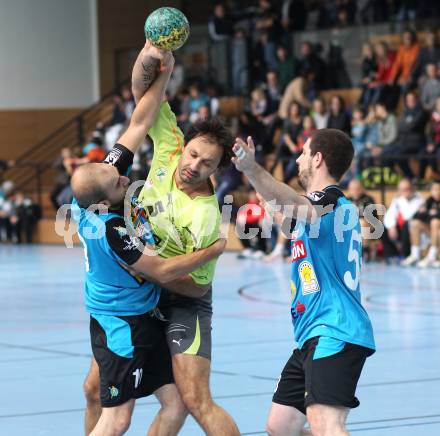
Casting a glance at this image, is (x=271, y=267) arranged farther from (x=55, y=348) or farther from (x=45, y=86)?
(x=45, y=86)

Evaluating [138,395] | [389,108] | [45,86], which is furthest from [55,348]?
[45,86]

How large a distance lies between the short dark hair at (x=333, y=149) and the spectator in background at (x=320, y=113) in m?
15.0

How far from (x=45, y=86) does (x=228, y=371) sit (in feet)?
67.3

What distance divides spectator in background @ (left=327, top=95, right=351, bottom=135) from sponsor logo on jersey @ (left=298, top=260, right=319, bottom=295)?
14.9 metres

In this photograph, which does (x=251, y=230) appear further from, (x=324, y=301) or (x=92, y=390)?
(x=324, y=301)

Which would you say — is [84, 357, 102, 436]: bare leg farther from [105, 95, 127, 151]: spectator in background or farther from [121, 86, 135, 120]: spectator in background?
[121, 86, 135, 120]: spectator in background

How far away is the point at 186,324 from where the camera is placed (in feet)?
18.5

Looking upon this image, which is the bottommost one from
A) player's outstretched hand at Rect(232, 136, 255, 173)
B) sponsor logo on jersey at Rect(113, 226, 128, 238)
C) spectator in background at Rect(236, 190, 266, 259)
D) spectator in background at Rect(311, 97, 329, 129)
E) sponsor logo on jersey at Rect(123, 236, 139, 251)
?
spectator in background at Rect(236, 190, 266, 259)

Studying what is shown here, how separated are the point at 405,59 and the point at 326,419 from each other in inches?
658

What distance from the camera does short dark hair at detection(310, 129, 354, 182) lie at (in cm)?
523

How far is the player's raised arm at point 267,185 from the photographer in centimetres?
484

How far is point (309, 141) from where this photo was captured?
5.31m

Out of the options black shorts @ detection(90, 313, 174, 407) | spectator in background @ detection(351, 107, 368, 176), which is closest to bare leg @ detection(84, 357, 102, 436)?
black shorts @ detection(90, 313, 174, 407)

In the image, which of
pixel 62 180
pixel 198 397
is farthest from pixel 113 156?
pixel 62 180
